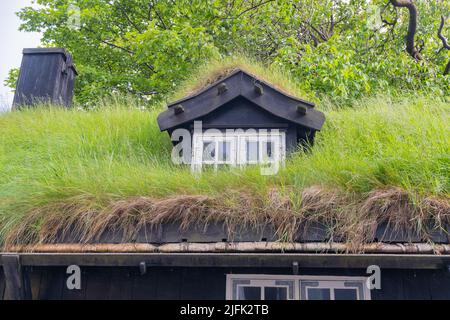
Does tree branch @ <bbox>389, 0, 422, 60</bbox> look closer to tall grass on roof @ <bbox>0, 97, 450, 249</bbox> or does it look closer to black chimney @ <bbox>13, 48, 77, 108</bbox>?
tall grass on roof @ <bbox>0, 97, 450, 249</bbox>

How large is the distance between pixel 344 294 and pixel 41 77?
309 inches

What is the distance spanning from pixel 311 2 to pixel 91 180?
36.3ft

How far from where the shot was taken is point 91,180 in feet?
15.4

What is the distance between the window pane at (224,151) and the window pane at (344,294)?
2054mm

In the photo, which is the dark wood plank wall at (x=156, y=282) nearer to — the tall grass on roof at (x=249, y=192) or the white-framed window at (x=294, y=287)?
the white-framed window at (x=294, y=287)

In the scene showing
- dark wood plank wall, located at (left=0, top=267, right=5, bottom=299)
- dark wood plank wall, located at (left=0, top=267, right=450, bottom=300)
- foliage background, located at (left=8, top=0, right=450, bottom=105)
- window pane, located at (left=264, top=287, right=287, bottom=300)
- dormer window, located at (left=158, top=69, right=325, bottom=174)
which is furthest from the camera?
foliage background, located at (left=8, top=0, right=450, bottom=105)

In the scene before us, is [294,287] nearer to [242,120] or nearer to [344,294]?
[344,294]

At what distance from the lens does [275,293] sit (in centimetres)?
441

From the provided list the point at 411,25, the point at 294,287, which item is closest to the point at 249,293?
the point at 294,287

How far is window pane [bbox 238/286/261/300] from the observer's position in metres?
4.43

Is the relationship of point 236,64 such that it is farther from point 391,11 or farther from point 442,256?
point 391,11

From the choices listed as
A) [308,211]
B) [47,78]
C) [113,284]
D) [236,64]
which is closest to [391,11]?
[236,64]

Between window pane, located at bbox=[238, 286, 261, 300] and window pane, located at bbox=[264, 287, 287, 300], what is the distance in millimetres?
78

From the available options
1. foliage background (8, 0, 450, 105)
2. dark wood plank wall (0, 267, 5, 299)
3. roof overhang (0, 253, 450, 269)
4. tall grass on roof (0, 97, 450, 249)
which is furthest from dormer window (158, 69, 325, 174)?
foliage background (8, 0, 450, 105)
